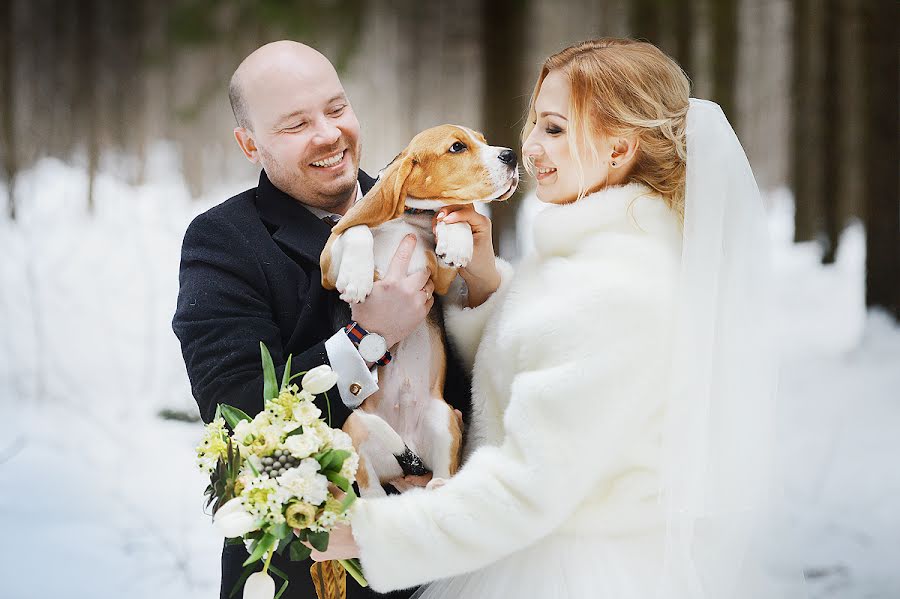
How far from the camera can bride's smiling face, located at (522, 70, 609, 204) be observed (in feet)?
5.40

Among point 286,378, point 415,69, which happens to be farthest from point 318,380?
point 415,69

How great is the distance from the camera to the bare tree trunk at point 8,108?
4.25 metres

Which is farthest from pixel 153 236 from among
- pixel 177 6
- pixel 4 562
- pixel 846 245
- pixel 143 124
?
pixel 846 245

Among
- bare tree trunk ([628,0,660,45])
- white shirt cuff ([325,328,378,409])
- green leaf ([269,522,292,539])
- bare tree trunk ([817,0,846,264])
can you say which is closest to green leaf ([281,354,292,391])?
white shirt cuff ([325,328,378,409])

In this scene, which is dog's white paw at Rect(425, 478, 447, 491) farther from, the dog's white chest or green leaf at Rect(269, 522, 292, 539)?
the dog's white chest

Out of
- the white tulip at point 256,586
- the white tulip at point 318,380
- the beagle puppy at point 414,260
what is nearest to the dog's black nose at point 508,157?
the beagle puppy at point 414,260

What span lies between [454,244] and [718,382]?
1.75 ft

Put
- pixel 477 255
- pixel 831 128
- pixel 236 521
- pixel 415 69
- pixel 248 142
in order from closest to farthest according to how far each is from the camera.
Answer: pixel 236 521, pixel 477 255, pixel 248 142, pixel 415 69, pixel 831 128

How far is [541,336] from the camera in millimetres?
1510

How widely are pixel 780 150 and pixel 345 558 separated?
350 centimetres

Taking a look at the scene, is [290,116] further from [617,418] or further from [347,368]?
[617,418]

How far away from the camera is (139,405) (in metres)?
4.14

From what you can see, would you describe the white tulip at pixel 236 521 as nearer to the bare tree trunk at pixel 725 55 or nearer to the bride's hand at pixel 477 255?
the bride's hand at pixel 477 255

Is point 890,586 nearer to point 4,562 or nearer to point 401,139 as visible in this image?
point 401,139
